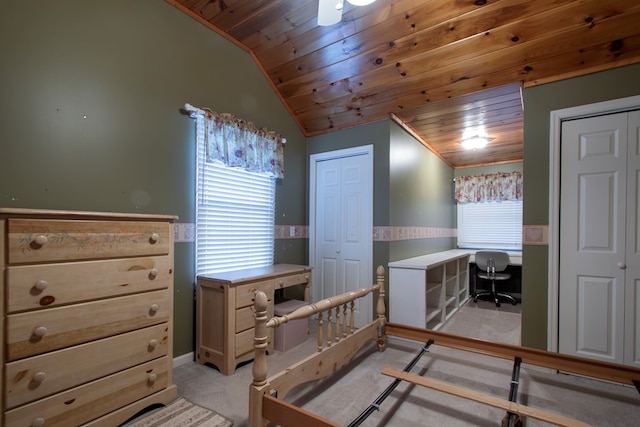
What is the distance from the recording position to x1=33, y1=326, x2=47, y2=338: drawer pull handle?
4.69ft

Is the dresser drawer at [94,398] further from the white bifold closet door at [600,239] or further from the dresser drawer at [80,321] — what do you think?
the white bifold closet door at [600,239]

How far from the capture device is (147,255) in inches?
74.0

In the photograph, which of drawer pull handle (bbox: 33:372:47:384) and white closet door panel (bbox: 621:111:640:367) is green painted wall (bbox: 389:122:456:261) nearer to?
white closet door panel (bbox: 621:111:640:367)

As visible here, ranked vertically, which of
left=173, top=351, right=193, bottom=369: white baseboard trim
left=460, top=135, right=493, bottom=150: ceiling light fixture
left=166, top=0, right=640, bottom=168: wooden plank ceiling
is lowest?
left=173, top=351, right=193, bottom=369: white baseboard trim

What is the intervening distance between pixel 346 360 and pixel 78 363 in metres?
1.62

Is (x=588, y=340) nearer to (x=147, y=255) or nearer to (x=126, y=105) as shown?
(x=147, y=255)

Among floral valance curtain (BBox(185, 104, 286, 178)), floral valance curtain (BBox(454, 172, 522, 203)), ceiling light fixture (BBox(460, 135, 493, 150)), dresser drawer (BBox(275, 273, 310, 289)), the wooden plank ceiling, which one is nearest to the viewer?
the wooden plank ceiling

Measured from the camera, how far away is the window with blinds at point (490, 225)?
5.50 meters

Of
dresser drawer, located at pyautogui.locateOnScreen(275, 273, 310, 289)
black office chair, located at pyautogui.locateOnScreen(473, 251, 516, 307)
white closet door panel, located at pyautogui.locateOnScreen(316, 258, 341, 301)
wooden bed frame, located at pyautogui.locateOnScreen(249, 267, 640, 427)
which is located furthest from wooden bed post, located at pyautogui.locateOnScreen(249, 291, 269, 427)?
black office chair, located at pyautogui.locateOnScreen(473, 251, 516, 307)

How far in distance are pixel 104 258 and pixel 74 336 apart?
408 millimetres

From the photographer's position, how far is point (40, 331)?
1.44 metres

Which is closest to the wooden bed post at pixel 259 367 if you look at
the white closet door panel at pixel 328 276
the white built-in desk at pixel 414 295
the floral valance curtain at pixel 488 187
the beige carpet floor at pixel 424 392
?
the beige carpet floor at pixel 424 392

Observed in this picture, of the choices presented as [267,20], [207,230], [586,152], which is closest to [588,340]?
[586,152]

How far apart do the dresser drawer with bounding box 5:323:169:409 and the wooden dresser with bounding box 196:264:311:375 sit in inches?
20.9
